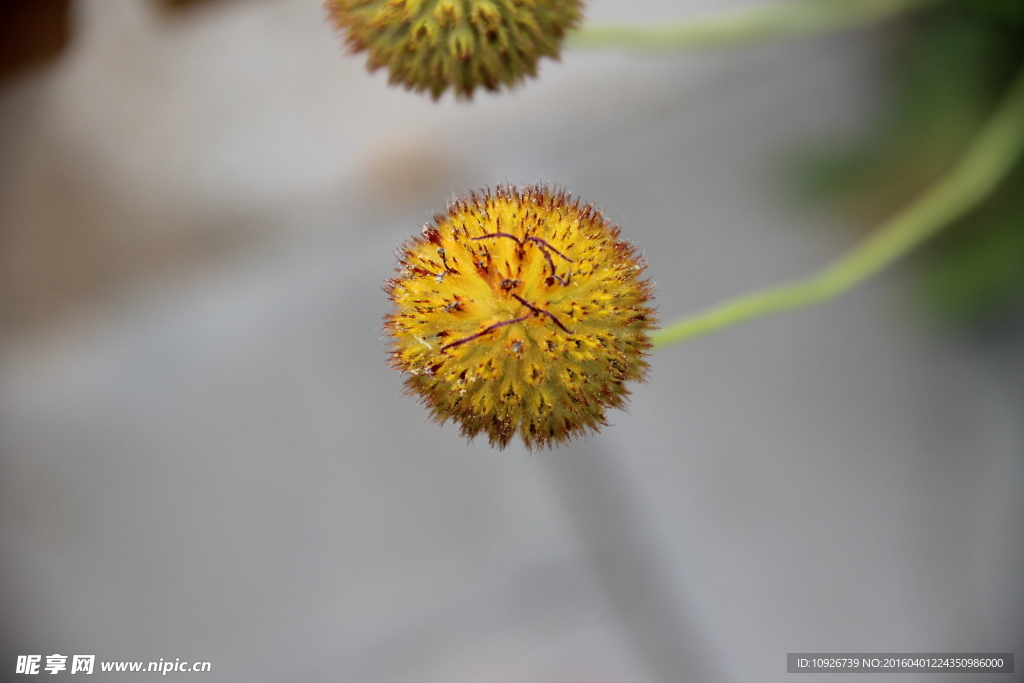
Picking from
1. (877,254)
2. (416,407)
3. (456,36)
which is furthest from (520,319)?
(416,407)

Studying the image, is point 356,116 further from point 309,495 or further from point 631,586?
point 631,586

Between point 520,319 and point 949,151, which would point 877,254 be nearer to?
point 520,319

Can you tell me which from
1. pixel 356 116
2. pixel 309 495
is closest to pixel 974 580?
pixel 309 495

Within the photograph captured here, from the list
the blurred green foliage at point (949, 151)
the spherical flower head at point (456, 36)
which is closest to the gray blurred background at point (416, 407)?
the blurred green foliage at point (949, 151)

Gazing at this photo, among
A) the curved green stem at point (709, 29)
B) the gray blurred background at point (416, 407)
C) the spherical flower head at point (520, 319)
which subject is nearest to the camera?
the spherical flower head at point (520, 319)

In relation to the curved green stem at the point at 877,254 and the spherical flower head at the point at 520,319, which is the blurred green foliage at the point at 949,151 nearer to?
the curved green stem at the point at 877,254

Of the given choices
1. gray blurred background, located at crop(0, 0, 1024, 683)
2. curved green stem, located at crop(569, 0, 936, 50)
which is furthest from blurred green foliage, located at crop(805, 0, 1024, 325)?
curved green stem, located at crop(569, 0, 936, 50)

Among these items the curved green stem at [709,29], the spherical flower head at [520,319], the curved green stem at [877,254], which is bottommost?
the spherical flower head at [520,319]
